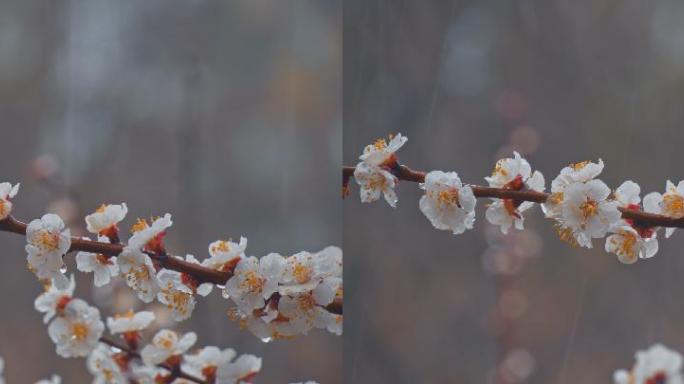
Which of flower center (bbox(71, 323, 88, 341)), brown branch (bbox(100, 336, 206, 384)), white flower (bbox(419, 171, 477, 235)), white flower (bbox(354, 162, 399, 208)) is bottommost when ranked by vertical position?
brown branch (bbox(100, 336, 206, 384))

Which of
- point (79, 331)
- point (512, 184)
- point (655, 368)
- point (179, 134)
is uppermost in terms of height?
point (179, 134)

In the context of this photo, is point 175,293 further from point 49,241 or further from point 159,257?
point 49,241

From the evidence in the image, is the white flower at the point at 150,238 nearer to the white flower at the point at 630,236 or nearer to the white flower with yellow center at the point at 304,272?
the white flower with yellow center at the point at 304,272

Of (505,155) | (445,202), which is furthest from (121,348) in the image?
(505,155)

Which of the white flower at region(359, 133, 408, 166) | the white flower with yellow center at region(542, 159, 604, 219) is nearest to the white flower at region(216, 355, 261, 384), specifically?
the white flower at region(359, 133, 408, 166)

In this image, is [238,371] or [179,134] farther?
[179,134]

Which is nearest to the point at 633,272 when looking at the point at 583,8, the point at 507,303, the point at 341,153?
the point at 507,303

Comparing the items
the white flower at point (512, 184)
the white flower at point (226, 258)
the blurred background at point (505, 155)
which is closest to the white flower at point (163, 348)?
the white flower at point (226, 258)

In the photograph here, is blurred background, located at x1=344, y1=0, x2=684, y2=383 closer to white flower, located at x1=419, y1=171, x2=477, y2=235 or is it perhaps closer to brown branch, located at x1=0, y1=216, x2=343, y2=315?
white flower, located at x1=419, y1=171, x2=477, y2=235
